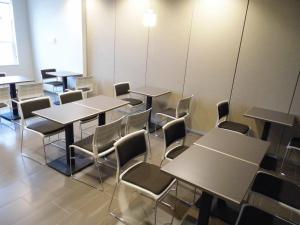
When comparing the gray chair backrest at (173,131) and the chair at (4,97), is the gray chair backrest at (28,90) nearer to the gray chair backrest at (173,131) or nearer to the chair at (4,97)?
the chair at (4,97)

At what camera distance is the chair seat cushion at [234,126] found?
352 cm

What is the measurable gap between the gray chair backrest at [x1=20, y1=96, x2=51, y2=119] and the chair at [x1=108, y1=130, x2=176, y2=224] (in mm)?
1764

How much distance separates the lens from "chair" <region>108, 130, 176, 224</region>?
1957 mm

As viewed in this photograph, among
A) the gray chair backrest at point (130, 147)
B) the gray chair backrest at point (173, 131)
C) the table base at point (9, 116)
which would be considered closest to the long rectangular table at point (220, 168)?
the gray chair backrest at point (173, 131)

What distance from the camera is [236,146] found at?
2.20m

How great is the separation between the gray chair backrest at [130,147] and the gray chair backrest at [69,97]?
179cm

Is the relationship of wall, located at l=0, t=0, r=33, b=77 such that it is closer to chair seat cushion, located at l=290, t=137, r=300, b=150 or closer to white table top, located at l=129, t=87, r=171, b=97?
white table top, located at l=129, t=87, r=171, b=97

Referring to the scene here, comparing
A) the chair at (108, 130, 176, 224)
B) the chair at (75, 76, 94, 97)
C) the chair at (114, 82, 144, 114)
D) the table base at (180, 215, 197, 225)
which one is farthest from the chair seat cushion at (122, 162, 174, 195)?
the chair at (75, 76, 94, 97)

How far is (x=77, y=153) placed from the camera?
3359mm

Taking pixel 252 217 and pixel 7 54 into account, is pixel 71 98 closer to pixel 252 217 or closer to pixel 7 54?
pixel 252 217

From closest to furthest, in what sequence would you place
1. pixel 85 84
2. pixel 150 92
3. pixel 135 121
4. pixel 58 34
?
pixel 135 121 → pixel 150 92 → pixel 85 84 → pixel 58 34

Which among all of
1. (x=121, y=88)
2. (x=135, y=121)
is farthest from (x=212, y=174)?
(x=121, y=88)

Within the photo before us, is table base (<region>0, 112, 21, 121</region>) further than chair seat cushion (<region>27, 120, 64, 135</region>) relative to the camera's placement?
Yes

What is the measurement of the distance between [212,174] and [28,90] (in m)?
3.94
